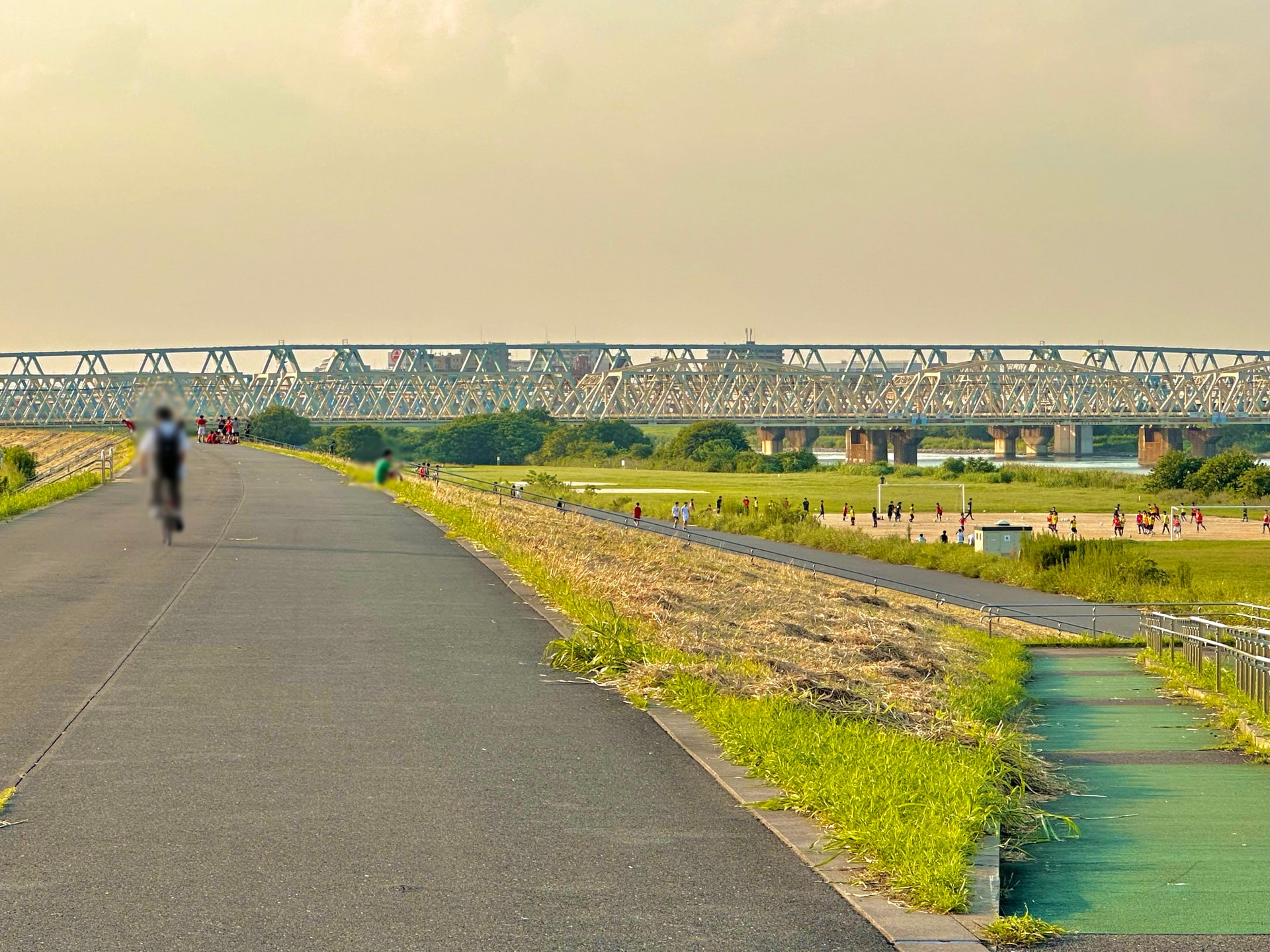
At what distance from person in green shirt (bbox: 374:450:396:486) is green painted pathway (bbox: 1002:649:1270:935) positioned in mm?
31507

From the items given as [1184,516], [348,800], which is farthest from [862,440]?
[1184,516]

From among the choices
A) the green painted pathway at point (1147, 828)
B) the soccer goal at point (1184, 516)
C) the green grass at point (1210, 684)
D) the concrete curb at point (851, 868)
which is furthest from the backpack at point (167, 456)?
the soccer goal at point (1184, 516)

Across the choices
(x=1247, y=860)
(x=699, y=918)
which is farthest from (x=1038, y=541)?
(x=699, y=918)

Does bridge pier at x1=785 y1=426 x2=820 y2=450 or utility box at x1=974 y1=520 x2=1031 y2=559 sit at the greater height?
bridge pier at x1=785 y1=426 x2=820 y2=450

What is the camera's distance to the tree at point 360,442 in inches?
133

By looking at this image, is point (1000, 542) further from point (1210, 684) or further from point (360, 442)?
point (360, 442)

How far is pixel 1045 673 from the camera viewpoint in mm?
76062

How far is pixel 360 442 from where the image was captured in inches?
149

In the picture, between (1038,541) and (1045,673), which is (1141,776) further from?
(1038,541)

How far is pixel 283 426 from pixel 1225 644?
210 ft

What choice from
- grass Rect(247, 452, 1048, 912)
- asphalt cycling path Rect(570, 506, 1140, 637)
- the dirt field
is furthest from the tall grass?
the dirt field

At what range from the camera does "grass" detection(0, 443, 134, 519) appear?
612 cm

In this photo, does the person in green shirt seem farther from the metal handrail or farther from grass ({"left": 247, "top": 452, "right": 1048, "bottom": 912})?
the metal handrail

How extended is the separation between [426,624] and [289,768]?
78.5 ft
